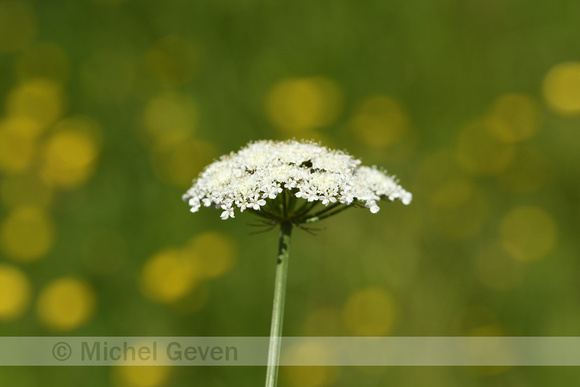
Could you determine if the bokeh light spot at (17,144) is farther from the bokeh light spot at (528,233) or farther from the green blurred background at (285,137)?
the bokeh light spot at (528,233)

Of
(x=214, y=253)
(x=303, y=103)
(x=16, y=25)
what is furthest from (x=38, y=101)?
(x=303, y=103)

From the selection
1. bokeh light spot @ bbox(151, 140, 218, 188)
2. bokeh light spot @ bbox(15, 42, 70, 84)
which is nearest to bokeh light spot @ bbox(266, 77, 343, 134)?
bokeh light spot @ bbox(151, 140, 218, 188)

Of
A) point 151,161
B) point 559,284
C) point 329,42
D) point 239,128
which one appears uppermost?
point 329,42

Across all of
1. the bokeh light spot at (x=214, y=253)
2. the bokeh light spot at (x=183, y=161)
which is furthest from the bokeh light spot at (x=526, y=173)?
the bokeh light spot at (x=183, y=161)

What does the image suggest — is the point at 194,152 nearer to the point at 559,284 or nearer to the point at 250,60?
the point at 250,60

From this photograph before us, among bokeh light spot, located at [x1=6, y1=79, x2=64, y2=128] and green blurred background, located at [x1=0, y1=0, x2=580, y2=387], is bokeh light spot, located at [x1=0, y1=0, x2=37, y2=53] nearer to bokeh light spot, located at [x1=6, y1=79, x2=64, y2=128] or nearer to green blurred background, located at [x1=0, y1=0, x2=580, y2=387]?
green blurred background, located at [x1=0, y1=0, x2=580, y2=387]

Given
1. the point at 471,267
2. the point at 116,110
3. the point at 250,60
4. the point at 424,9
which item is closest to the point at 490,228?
the point at 471,267

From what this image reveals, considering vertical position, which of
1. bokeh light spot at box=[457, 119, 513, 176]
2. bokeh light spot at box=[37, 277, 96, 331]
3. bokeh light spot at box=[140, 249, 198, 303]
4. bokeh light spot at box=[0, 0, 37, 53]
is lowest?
bokeh light spot at box=[37, 277, 96, 331]
